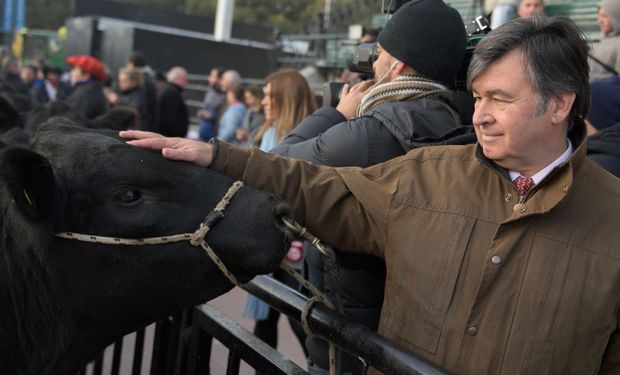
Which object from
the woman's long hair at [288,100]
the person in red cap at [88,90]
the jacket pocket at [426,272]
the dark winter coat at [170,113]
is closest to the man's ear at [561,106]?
the jacket pocket at [426,272]

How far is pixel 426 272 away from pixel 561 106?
2.00 ft

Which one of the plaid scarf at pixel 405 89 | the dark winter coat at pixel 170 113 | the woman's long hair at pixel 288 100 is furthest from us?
the dark winter coat at pixel 170 113

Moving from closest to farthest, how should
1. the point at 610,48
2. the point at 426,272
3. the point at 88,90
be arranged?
the point at 426,272 < the point at 610,48 < the point at 88,90

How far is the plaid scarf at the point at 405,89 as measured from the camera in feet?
8.52

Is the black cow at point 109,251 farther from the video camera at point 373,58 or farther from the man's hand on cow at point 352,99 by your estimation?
the video camera at point 373,58

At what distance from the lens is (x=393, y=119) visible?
8.05 ft

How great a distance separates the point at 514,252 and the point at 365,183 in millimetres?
527

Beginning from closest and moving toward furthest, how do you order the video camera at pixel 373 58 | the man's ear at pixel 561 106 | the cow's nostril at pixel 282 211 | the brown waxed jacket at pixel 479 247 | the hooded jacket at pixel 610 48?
1. the brown waxed jacket at pixel 479 247
2. the man's ear at pixel 561 106
3. the cow's nostril at pixel 282 211
4. the video camera at pixel 373 58
5. the hooded jacket at pixel 610 48

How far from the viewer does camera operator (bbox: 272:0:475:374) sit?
249cm

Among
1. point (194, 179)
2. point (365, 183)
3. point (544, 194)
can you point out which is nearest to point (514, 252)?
point (544, 194)

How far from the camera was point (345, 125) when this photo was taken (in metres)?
2.51

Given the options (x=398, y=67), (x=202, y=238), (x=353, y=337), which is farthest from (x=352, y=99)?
(x=353, y=337)

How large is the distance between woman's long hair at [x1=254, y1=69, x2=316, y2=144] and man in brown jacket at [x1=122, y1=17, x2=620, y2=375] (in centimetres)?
333

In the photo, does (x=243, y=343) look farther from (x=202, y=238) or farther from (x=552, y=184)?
(x=552, y=184)
